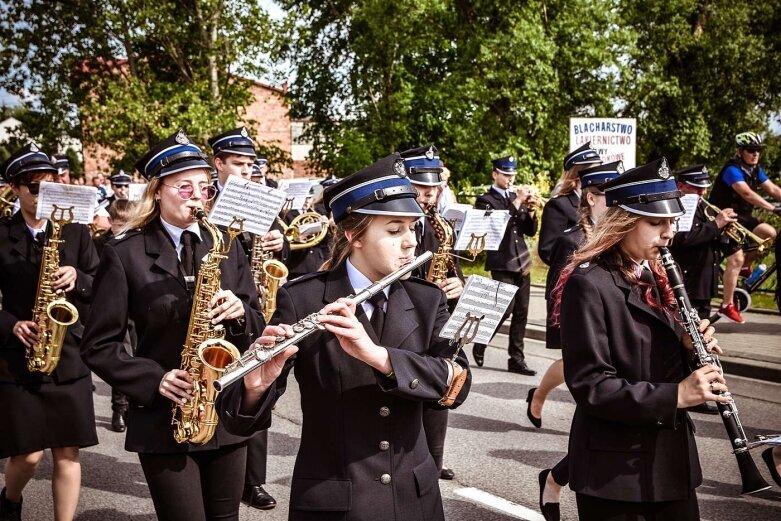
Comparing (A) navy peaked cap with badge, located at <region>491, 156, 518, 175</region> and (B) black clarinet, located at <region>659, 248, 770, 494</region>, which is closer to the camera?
(B) black clarinet, located at <region>659, 248, 770, 494</region>

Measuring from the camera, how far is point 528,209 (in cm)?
923

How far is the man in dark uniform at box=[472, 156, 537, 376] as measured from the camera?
938cm

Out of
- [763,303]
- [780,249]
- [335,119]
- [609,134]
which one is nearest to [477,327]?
[780,249]

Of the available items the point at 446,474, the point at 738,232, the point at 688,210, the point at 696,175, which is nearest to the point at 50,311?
the point at 446,474

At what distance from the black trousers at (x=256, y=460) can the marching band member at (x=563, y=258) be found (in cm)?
187

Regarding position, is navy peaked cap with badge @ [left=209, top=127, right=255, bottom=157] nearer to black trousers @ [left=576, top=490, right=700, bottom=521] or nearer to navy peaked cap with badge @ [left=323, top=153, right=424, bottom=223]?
navy peaked cap with badge @ [left=323, top=153, right=424, bottom=223]

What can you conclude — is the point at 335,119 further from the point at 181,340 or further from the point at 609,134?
the point at 181,340

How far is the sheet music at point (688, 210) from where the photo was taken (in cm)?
770

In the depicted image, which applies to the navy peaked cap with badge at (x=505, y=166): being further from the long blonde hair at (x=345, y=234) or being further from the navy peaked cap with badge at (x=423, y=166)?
the long blonde hair at (x=345, y=234)

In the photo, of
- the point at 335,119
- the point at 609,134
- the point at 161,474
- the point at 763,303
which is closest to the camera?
the point at 161,474

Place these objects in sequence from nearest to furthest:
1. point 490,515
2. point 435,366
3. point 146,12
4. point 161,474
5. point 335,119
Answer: point 435,366 → point 161,474 → point 490,515 → point 146,12 → point 335,119

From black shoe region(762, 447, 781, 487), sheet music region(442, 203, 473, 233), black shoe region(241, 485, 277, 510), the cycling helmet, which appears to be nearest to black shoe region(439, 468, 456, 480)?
black shoe region(241, 485, 277, 510)

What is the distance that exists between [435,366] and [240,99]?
1015 inches

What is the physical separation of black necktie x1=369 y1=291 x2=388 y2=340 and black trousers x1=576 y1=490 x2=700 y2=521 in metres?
1.15
